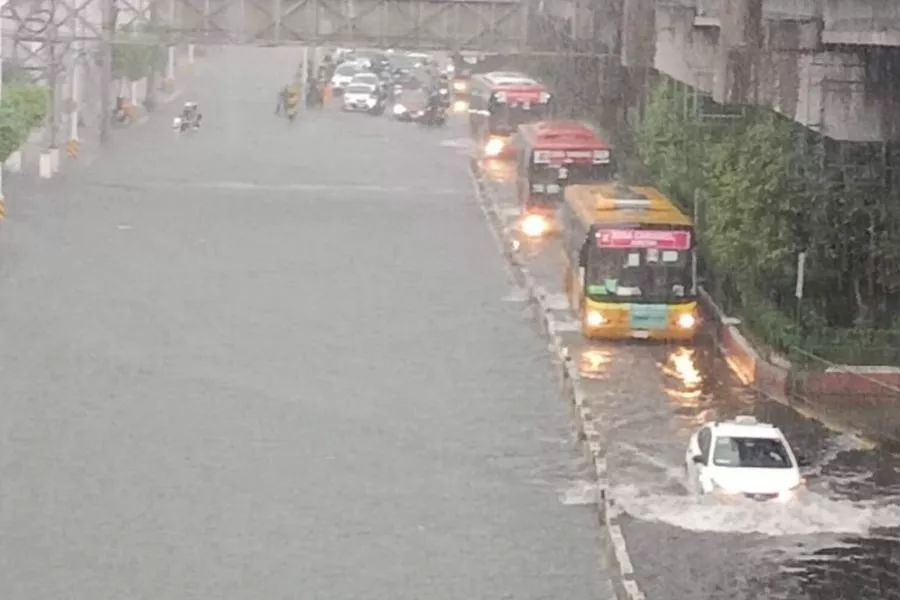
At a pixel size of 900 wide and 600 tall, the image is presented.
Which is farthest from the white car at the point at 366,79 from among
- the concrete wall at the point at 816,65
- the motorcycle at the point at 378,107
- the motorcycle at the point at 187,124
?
the concrete wall at the point at 816,65

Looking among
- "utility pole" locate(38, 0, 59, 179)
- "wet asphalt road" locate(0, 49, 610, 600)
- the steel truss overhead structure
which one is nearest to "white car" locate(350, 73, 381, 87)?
"utility pole" locate(38, 0, 59, 179)

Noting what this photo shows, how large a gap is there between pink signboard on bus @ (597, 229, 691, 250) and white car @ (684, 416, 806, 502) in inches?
241

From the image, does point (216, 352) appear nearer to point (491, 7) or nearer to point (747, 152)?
point (747, 152)

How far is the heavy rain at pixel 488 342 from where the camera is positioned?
15.1 metres

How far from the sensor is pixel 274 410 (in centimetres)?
1973

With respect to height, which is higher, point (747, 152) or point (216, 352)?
point (747, 152)

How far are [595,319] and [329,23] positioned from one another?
1675cm

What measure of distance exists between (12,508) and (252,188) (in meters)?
22.9

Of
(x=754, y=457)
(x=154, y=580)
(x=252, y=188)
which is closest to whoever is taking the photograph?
(x=154, y=580)

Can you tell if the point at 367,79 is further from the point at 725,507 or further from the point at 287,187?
the point at 725,507

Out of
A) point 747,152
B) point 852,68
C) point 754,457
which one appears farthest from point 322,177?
point 754,457

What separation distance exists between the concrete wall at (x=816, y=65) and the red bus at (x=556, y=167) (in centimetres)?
1169

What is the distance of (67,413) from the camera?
19266 millimetres

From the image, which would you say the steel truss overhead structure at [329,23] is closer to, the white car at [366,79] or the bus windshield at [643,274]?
the bus windshield at [643,274]
